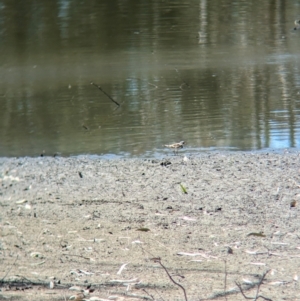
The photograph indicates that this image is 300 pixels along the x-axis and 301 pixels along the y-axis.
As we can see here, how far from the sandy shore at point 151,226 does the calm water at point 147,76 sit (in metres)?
0.66

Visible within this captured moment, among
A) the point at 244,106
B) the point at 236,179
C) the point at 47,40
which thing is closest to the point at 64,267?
the point at 236,179

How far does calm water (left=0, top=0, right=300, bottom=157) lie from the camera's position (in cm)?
726

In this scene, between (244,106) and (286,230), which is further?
(244,106)

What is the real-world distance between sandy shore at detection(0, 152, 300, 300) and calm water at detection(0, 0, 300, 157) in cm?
66

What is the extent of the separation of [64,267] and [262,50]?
6.70 m

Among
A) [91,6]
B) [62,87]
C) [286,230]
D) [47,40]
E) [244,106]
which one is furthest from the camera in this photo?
[91,6]

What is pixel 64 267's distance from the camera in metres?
4.46

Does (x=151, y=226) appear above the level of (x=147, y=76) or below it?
above

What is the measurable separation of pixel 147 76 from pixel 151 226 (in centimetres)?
472

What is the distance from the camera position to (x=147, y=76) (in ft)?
31.1

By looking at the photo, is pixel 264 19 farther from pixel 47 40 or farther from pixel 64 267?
pixel 64 267

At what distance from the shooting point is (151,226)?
16.5 ft

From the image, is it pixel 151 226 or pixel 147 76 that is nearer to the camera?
pixel 151 226

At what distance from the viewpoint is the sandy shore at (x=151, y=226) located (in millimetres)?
4109
